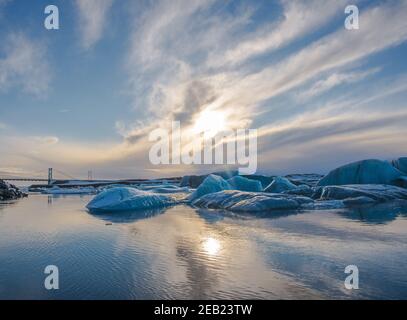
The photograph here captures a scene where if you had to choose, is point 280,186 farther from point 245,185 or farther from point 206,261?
point 206,261

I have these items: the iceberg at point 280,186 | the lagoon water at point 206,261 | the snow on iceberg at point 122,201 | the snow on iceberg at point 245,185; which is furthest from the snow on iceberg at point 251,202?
the iceberg at point 280,186

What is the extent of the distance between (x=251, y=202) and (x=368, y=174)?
578 inches

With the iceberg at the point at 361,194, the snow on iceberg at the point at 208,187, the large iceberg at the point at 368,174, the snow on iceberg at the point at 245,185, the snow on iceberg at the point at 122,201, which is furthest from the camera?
the snow on iceberg at the point at 245,185

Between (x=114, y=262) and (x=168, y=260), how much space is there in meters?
1.02

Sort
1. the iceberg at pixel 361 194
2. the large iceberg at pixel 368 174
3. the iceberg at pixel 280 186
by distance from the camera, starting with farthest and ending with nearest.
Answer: the iceberg at pixel 280 186 → the large iceberg at pixel 368 174 → the iceberg at pixel 361 194

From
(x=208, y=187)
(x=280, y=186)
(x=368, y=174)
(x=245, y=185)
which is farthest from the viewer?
(x=245, y=185)

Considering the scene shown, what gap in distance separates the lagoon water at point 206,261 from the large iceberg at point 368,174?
1641cm

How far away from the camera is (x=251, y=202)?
49.9 feet

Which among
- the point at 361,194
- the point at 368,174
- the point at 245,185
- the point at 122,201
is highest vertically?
the point at 368,174

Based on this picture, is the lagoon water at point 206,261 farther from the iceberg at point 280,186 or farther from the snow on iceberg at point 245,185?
the snow on iceberg at point 245,185

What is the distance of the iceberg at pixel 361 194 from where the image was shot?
18.8 meters

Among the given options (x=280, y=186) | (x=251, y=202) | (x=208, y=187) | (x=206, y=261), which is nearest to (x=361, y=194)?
(x=280, y=186)
